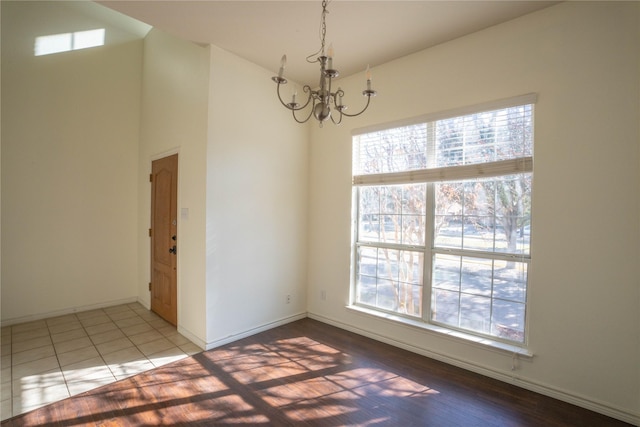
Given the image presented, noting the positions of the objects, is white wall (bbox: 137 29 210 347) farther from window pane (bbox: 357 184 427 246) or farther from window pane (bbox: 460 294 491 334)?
window pane (bbox: 460 294 491 334)

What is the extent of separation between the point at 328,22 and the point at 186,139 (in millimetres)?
1904

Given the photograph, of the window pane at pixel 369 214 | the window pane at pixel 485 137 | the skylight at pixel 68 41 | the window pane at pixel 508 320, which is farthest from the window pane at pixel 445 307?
the skylight at pixel 68 41

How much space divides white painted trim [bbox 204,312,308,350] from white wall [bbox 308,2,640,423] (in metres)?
1.82

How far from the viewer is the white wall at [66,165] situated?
11.9ft

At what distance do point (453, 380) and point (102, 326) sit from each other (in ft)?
12.8

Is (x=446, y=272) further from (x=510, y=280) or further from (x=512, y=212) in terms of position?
(x=512, y=212)

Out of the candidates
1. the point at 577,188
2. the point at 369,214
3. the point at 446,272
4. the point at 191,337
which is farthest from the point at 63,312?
the point at 577,188

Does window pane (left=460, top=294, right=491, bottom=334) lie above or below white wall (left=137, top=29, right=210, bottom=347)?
below

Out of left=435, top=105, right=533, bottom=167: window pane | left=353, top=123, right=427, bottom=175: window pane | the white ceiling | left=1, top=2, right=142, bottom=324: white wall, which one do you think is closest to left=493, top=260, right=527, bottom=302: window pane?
left=435, top=105, right=533, bottom=167: window pane

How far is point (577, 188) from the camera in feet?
7.22

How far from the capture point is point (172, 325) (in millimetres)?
3602

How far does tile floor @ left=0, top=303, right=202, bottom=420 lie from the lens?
231 cm

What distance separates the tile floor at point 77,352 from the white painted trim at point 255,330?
0.61 ft

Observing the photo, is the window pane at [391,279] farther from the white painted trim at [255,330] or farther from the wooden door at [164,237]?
the wooden door at [164,237]
